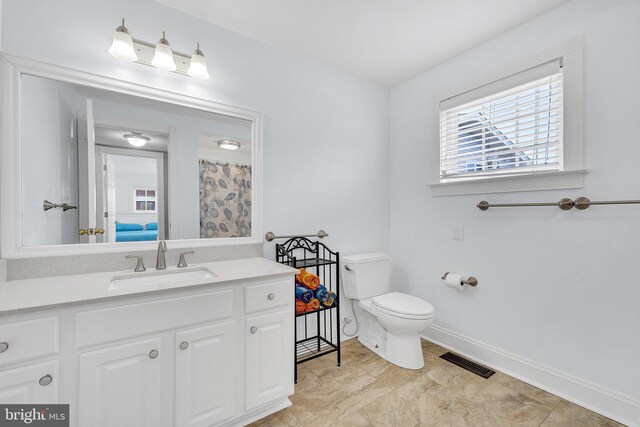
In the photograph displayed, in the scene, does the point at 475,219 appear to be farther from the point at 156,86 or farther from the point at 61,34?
the point at 61,34

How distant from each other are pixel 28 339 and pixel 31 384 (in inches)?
6.4

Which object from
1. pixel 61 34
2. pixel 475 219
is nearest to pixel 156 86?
pixel 61 34

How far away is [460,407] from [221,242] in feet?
5.72

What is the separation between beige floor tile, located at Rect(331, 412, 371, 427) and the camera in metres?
1.48

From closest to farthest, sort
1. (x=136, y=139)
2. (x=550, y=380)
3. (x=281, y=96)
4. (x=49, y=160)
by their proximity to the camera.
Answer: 1. (x=49, y=160)
2. (x=136, y=139)
3. (x=550, y=380)
4. (x=281, y=96)

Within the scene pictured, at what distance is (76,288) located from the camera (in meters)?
1.17

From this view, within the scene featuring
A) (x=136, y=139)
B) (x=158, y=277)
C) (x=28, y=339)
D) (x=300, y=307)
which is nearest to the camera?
(x=28, y=339)

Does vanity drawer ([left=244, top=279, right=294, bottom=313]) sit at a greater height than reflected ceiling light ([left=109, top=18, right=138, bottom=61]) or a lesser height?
lesser

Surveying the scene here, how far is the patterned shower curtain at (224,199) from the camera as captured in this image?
1.80m

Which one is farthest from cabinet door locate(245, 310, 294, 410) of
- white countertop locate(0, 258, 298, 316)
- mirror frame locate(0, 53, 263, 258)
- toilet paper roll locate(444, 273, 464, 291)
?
toilet paper roll locate(444, 273, 464, 291)

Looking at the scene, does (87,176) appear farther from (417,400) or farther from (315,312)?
(417,400)

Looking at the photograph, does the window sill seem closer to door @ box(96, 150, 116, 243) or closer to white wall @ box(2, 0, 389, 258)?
white wall @ box(2, 0, 389, 258)

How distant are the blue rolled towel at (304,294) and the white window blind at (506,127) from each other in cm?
146

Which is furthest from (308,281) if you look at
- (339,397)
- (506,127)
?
(506,127)
